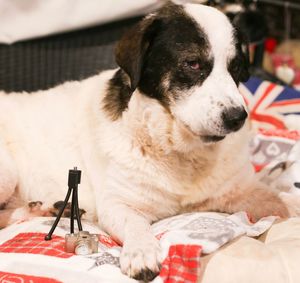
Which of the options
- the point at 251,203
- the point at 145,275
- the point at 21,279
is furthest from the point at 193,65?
the point at 21,279

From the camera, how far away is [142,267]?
1.43 m

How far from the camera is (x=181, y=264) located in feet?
4.78

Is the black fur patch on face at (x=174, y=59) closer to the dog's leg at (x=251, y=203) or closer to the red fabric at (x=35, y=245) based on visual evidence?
the dog's leg at (x=251, y=203)

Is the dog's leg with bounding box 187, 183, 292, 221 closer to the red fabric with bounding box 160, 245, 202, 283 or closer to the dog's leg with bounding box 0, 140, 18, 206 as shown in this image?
the red fabric with bounding box 160, 245, 202, 283

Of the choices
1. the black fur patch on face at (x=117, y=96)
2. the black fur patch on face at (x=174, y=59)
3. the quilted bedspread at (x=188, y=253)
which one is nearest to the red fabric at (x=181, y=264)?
the quilted bedspread at (x=188, y=253)

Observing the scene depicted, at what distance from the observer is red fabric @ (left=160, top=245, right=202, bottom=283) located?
142 centimetres

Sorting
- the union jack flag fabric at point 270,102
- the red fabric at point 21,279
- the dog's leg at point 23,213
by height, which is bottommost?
the dog's leg at point 23,213

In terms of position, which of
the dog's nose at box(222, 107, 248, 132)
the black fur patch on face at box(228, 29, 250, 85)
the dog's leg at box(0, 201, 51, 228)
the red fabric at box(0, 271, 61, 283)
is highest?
the black fur patch on face at box(228, 29, 250, 85)

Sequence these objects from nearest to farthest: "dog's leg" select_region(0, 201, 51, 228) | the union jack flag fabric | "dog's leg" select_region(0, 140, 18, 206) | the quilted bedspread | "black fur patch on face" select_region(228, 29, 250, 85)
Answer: the quilted bedspread → "black fur patch on face" select_region(228, 29, 250, 85) → "dog's leg" select_region(0, 201, 51, 228) → "dog's leg" select_region(0, 140, 18, 206) → the union jack flag fabric

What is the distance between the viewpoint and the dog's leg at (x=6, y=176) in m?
2.15

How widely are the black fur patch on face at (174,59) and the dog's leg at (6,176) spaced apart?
74cm

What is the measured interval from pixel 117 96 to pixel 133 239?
65 centimetres

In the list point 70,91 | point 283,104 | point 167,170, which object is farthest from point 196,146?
point 283,104

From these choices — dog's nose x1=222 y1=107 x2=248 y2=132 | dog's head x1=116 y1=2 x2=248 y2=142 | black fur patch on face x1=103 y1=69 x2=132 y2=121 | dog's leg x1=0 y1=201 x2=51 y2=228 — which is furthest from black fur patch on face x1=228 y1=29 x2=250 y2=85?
dog's leg x1=0 y1=201 x2=51 y2=228
